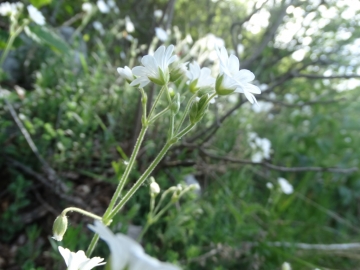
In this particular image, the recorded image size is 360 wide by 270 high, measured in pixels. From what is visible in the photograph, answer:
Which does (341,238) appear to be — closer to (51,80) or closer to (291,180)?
(291,180)

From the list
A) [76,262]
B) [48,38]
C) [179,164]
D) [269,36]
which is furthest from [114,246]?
[48,38]

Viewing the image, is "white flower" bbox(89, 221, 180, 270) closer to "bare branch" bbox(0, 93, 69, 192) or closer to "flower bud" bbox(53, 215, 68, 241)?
"flower bud" bbox(53, 215, 68, 241)

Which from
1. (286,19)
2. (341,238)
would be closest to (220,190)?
(341,238)

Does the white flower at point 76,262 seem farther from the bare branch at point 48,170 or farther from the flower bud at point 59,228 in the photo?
the bare branch at point 48,170

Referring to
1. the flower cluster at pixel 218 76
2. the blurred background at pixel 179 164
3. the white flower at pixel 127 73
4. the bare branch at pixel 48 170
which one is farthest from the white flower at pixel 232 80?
Result: the bare branch at pixel 48 170

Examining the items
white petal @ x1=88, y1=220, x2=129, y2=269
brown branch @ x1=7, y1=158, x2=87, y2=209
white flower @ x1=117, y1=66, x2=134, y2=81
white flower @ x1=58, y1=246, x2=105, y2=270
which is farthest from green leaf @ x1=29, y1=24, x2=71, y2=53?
white petal @ x1=88, y1=220, x2=129, y2=269

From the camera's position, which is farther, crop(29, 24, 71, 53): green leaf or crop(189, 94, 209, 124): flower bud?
crop(29, 24, 71, 53): green leaf
